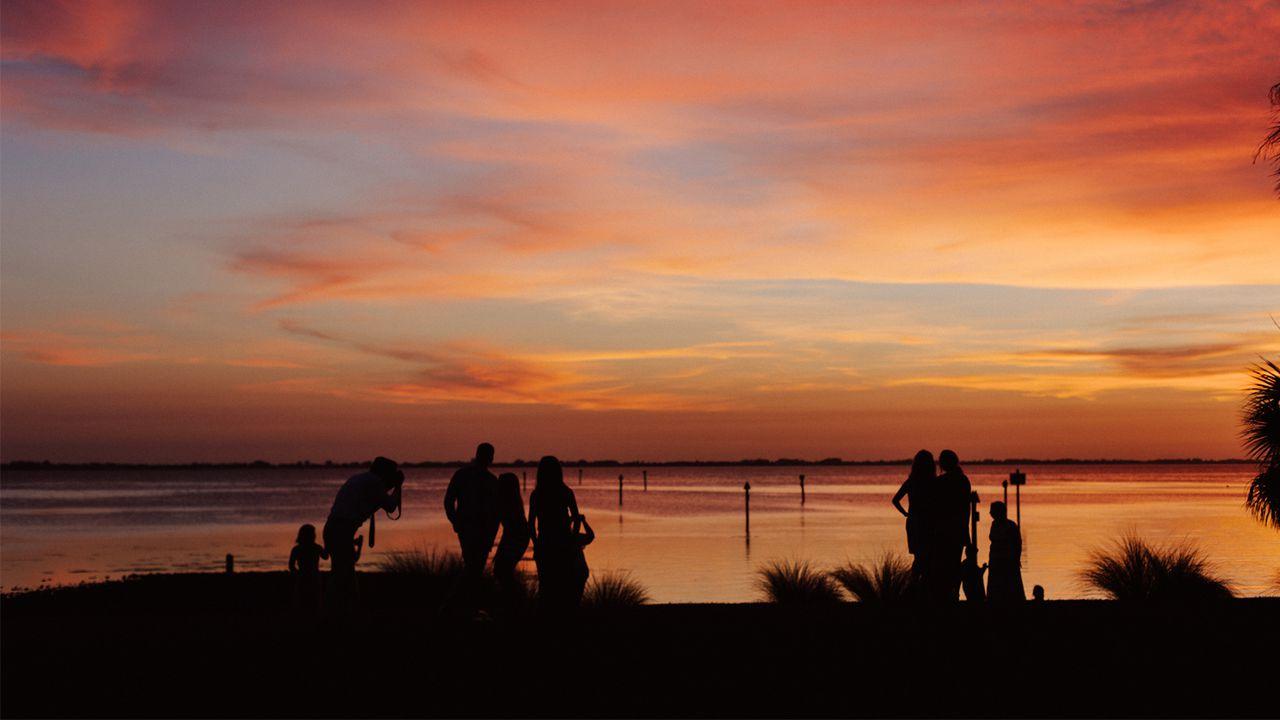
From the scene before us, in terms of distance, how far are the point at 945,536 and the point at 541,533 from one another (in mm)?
5527

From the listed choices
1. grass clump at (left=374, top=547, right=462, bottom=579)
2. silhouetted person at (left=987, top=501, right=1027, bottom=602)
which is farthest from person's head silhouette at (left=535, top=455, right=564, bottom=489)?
grass clump at (left=374, top=547, right=462, bottom=579)

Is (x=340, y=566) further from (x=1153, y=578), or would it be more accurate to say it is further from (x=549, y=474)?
(x=1153, y=578)

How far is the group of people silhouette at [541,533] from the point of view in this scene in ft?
42.3

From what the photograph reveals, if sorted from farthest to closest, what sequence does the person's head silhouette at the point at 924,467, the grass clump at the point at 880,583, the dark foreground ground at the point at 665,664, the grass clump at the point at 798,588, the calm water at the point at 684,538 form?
the calm water at the point at 684,538 → the grass clump at the point at 798,588 → the grass clump at the point at 880,583 → the person's head silhouette at the point at 924,467 → the dark foreground ground at the point at 665,664

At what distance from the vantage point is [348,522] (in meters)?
13.9

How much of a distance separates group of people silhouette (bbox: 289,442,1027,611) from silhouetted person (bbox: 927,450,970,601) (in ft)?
0.04

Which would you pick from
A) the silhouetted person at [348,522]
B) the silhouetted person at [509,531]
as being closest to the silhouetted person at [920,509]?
the silhouetted person at [509,531]

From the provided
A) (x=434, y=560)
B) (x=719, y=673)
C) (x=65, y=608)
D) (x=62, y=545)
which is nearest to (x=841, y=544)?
(x=434, y=560)

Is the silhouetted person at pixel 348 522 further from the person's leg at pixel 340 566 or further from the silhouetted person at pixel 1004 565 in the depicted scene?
the silhouetted person at pixel 1004 565

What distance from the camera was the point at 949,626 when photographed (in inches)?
533

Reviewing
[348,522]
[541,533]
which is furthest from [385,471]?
[541,533]

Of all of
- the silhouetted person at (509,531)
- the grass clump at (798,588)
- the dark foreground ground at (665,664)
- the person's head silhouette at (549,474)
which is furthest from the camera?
the grass clump at (798,588)

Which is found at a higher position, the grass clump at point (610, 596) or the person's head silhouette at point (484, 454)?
the person's head silhouette at point (484, 454)

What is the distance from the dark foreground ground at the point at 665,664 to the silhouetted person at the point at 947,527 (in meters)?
0.42
